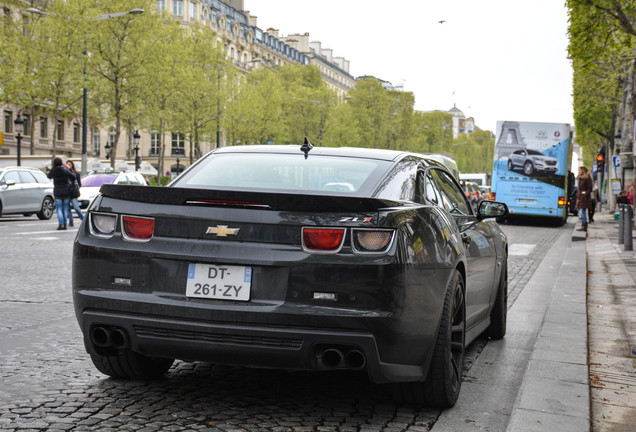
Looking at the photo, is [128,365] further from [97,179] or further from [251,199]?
[97,179]

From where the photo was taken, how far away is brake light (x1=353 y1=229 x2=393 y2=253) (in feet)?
13.3

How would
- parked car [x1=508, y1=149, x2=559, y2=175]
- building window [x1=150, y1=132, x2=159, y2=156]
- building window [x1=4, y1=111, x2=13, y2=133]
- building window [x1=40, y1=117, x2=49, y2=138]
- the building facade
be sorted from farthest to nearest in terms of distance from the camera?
building window [x1=150, y1=132, x2=159, y2=156] < building window [x1=40, y1=117, x2=49, y2=138] < the building facade < building window [x1=4, y1=111, x2=13, y2=133] < parked car [x1=508, y1=149, x2=559, y2=175]

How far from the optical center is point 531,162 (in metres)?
30.2

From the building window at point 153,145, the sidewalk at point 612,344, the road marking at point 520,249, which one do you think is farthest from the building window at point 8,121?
the sidewalk at point 612,344

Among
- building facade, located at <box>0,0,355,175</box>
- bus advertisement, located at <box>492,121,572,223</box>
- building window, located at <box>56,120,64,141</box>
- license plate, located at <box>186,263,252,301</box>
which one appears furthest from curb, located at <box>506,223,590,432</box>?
building window, located at <box>56,120,64,141</box>

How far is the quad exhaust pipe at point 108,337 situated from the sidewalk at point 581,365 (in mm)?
2002

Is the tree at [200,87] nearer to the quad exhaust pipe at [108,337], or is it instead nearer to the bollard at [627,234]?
the bollard at [627,234]

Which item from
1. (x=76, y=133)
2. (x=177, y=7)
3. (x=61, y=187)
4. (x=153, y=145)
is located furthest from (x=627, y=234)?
(x=153, y=145)

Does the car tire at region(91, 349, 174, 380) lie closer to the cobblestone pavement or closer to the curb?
the cobblestone pavement

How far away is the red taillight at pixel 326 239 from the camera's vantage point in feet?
13.3

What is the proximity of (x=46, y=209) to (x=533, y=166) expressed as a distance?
53.6 ft

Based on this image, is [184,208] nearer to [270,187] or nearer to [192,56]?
[270,187]

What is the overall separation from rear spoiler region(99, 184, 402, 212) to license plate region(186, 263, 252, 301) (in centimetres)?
32

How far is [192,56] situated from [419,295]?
2261 inches
